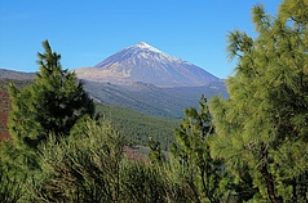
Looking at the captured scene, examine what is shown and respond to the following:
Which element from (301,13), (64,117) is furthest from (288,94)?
(64,117)

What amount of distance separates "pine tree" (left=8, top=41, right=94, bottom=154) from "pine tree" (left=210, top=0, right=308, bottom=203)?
6.36 metres

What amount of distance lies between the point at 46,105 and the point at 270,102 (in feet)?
27.6

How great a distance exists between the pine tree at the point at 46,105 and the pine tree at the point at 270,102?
6.36 metres

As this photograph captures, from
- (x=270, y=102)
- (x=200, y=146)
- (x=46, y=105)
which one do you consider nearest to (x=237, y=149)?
(x=270, y=102)

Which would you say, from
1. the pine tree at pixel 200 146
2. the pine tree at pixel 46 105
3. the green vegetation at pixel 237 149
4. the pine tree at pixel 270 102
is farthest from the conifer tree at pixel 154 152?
the pine tree at pixel 270 102

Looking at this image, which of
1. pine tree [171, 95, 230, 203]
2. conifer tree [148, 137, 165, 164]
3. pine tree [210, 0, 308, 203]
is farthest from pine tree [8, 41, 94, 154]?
pine tree [210, 0, 308, 203]

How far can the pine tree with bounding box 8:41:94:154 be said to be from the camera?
1238 centimetres

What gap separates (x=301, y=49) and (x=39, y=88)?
28.9ft

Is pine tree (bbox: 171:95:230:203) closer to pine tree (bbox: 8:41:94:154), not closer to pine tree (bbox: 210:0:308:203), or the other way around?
pine tree (bbox: 210:0:308:203)

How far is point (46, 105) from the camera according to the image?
42.3ft

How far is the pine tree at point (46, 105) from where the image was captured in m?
12.4

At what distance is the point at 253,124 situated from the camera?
6.86 metres

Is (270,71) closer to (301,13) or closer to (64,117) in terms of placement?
(301,13)

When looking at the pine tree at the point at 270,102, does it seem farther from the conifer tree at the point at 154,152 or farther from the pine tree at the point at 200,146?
the conifer tree at the point at 154,152
